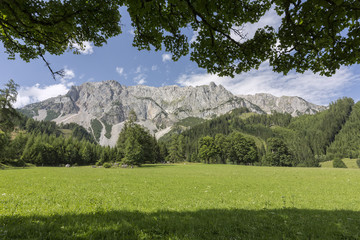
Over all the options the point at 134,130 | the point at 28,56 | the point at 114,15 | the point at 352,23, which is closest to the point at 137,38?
the point at 114,15

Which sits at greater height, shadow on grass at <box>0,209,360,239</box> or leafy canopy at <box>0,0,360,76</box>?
leafy canopy at <box>0,0,360,76</box>

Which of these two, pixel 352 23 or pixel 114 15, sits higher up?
pixel 114 15

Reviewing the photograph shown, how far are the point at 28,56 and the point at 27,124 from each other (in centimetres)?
25638

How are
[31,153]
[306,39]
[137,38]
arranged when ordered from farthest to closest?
[31,153], [137,38], [306,39]

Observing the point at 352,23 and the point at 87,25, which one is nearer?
the point at 352,23

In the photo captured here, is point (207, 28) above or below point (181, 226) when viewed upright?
above

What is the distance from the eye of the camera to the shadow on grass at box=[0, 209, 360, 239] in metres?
5.02

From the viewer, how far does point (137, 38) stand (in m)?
8.39

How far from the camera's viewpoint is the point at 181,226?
6012 millimetres

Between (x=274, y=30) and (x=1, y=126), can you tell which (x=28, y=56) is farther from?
(x=1, y=126)

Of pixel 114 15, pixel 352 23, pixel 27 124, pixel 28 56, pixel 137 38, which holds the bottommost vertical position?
pixel 352 23

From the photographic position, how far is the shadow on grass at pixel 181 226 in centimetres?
502

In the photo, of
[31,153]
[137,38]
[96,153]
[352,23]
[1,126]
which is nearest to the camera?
[352,23]

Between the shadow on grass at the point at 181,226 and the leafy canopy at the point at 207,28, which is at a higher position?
the leafy canopy at the point at 207,28
